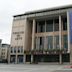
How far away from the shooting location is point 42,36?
243 ft

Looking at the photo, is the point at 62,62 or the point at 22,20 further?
the point at 22,20

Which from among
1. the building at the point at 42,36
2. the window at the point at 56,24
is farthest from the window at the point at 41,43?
the window at the point at 56,24

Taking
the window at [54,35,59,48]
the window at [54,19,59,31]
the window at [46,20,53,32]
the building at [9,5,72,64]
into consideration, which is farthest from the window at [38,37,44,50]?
the window at [54,19,59,31]

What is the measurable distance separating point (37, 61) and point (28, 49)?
6.48 meters

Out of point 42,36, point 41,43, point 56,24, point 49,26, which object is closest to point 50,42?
point 41,43

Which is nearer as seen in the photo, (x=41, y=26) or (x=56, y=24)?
(x=56, y=24)

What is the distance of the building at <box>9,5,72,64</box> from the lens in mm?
67438

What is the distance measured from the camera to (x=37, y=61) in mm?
71438

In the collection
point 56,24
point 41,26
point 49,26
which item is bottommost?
point 49,26

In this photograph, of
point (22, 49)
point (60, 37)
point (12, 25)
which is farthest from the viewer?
point (12, 25)

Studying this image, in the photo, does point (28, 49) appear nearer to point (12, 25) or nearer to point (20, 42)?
point (20, 42)

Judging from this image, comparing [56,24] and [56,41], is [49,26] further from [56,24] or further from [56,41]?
[56,41]

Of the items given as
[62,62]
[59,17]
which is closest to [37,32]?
[59,17]

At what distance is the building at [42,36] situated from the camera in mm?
67438
